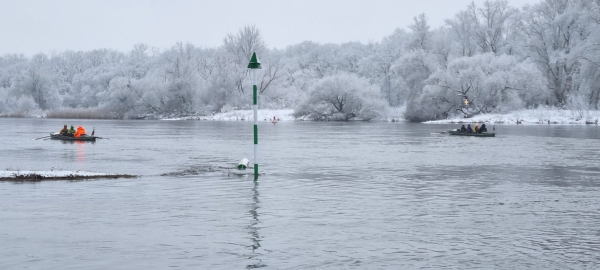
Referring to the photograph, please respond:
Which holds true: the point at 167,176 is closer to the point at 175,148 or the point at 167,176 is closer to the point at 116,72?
the point at 175,148

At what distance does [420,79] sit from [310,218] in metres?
89.5

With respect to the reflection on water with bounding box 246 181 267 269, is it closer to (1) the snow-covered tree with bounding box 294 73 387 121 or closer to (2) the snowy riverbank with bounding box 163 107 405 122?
(1) the snow-covered tree with bounding box 294 73 387 121

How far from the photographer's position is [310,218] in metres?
15.4

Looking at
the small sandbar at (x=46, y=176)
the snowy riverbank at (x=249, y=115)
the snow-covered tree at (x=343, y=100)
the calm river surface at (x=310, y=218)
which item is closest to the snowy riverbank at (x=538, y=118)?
the snow-covered tree at (x=343, y=100)

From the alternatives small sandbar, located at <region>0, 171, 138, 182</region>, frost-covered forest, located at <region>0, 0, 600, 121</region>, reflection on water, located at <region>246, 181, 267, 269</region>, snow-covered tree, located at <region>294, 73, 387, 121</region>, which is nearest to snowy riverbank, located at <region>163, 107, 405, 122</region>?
frost-covered forest, located at <region>0, 0, 600, 121</region>

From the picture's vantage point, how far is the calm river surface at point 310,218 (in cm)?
1120

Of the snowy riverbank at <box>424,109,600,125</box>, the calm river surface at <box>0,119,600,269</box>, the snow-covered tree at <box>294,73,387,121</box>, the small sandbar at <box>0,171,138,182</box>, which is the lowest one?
the calm river surface at <box>0,119,600,269</box>

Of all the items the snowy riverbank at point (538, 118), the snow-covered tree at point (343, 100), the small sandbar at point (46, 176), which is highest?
the snow-covered tree at point (343, 100)

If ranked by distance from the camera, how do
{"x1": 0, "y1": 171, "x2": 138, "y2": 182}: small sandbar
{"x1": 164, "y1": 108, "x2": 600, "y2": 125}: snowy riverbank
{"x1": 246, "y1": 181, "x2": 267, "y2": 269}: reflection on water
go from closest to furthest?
{"x1": 246, "y1": 181, "x2": 267, "y2": 269}: reflection on water
{"x1": 0, "y1": 171, "x2": 138, "y2": 182}: small sandbar
{"x1": 164, "y1": 108, "x2": 600, "y2": 125}: snowy riverbank

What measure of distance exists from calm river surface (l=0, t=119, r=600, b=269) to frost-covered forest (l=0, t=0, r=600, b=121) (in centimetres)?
6372

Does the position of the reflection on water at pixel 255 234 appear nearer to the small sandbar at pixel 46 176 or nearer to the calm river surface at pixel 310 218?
the calm river surface at pixel 310 218

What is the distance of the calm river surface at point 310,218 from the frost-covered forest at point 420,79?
6372 centimetres

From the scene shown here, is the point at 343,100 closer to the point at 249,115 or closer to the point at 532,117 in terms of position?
the point at 249,115

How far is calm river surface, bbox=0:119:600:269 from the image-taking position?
1120cm
